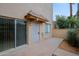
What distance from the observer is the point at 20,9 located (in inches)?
187

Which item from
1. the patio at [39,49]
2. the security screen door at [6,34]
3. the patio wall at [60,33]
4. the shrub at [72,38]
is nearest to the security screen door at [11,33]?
the security screen door at [6,34]

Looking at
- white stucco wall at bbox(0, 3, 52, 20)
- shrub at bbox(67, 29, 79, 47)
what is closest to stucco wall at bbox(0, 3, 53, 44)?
white stucco wall at bbox(0, 3, 52, 20)

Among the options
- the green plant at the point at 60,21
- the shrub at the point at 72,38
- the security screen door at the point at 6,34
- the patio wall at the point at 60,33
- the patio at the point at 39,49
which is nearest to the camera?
the security screen door at the point at 6,34

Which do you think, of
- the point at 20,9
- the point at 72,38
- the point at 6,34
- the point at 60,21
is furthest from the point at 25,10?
the point at 72,38

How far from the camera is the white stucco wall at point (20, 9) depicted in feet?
13.6

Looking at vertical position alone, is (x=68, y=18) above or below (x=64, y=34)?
above

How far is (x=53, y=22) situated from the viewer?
16.8ft

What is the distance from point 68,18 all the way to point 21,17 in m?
1.80

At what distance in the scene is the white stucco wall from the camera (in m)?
4.15

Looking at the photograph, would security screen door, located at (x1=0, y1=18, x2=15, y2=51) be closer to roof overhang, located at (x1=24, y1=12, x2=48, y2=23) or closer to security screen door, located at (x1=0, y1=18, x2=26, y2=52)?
security screen door, located at (x1=0, y1=18, x2=26, y2=52)

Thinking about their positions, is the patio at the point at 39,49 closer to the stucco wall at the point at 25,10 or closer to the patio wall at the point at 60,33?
the patio wall at the point at 60,33

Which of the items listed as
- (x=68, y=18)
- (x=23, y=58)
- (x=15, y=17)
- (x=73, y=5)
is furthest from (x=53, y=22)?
(x=23, y=58)

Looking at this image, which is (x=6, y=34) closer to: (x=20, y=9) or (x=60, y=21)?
(x=20, y=9)

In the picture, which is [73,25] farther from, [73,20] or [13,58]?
[13,58]
